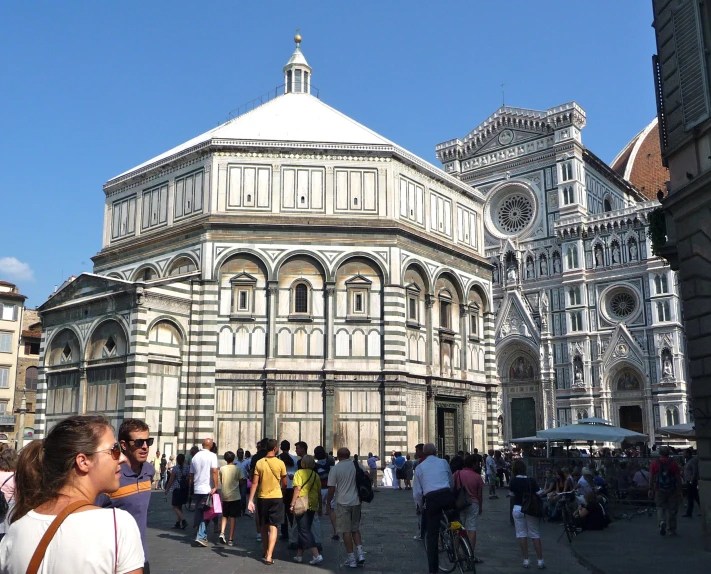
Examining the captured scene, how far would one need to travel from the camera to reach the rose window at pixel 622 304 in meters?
54.2

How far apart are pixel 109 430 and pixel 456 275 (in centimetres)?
2971

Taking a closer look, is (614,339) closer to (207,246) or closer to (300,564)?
(207,246)

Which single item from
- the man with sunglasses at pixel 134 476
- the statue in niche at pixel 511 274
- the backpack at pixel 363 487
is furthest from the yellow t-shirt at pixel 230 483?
the statue in niche at pixel 511 274

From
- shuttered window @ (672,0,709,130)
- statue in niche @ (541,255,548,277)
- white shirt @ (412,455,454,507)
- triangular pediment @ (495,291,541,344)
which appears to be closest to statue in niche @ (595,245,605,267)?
statue in niche @ (541,255,548,277)

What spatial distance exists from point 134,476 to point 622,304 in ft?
173

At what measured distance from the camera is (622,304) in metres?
54.5

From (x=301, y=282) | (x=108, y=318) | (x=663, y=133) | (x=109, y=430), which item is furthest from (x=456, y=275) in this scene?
(x=109, y=430)

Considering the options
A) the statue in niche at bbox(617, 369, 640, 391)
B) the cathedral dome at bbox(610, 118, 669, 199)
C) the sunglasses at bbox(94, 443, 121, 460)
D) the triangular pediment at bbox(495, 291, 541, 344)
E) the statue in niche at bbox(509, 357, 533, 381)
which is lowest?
the sunglasses at bbox(94, 443, 121, 460)

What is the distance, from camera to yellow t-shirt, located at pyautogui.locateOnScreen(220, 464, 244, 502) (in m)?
13.2

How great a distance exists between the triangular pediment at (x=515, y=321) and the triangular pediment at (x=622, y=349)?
5.46 metres

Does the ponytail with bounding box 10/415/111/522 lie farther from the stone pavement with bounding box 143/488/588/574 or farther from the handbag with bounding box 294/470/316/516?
the handbag with bounding box 294/470/316/516

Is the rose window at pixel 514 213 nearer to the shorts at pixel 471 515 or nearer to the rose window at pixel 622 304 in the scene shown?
the rose window at pixel 622 304

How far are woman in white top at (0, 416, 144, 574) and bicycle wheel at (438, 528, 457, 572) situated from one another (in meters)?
7.43

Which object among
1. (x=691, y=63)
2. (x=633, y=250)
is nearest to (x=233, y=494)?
(x=691, y=63)
